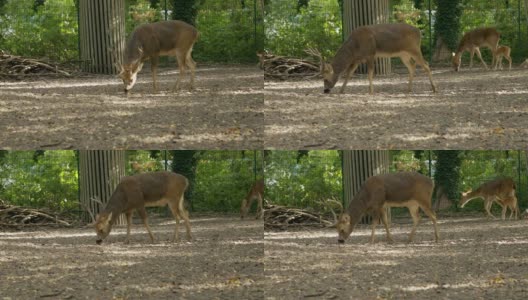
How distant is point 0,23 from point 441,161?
530 cm

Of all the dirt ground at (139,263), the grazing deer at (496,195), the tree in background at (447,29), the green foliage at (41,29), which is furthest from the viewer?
the tree in background at (447,29)

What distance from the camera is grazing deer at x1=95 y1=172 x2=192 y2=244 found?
11109 millimetres

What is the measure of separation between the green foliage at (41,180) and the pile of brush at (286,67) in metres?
2.20

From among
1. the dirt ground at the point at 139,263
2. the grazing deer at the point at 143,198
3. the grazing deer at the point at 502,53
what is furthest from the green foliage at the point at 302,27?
the grazing deer at the point at 502,53

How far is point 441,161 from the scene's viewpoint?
13.1 m

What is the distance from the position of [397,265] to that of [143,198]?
2.35 m

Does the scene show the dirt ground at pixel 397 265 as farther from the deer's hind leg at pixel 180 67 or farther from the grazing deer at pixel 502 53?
the grazing deer at pixel 502 53

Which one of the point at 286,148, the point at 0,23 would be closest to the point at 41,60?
the point at 0,23

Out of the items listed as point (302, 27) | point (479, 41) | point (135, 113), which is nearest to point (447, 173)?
point (479, 41)

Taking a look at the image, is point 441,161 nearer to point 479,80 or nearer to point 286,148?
point 479,80

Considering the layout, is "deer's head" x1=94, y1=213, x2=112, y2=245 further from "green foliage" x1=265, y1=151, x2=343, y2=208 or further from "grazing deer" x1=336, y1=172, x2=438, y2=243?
"grazing deer" x1=336, y1=172, x2=438, y2=243

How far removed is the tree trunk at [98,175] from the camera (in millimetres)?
11219

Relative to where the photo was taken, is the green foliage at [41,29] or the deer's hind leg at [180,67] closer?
the deer's hind leg at [180,67]

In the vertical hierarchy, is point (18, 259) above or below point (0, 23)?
below
